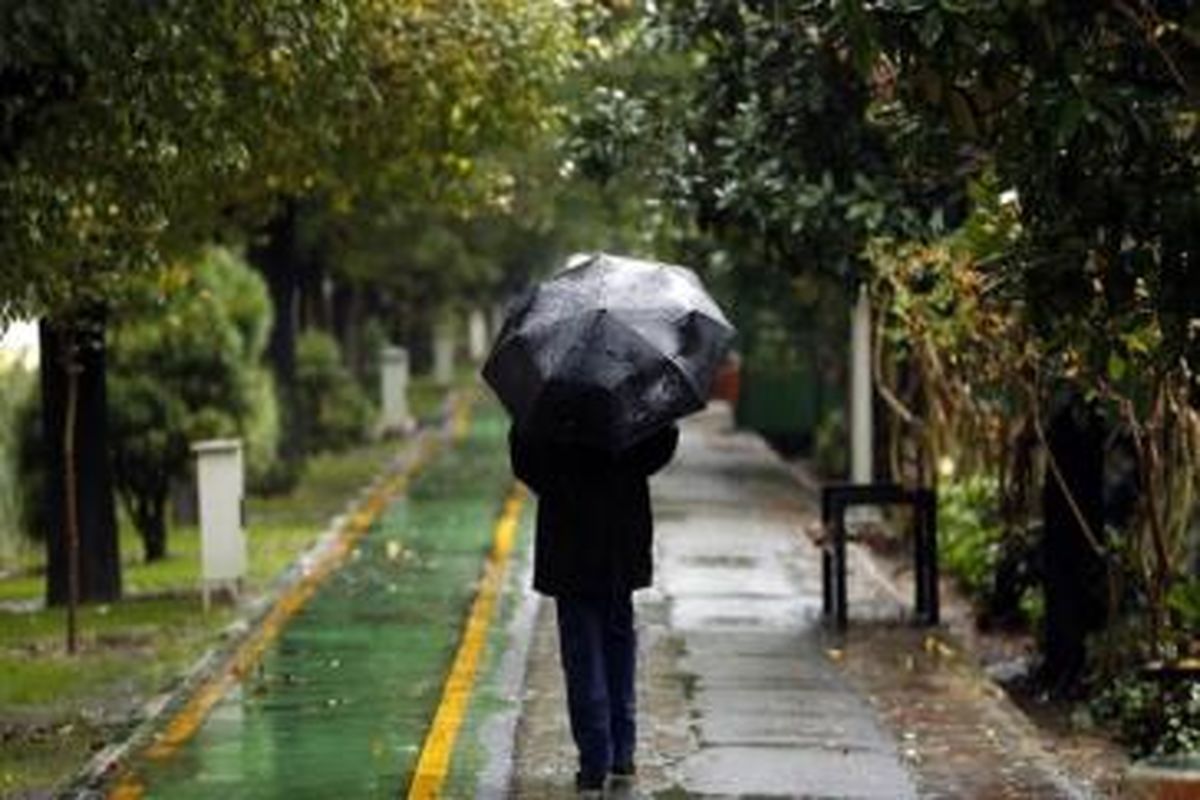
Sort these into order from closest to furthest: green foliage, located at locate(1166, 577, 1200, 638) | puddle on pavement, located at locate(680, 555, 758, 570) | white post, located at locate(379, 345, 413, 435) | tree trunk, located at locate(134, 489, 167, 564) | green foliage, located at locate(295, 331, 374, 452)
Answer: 1. green foliage, located at locate(1166, 577, 1200, 638)
2. puddle on pavement, located at locate(680, 555, 758, 570)
3. tree trunk, located at locate(134, 489, 167, 564)
4. green foliage, located at locate(295, 331, 374, 452)
5. white post, located at locate(379, 345, 413, 435)

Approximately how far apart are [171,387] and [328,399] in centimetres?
1289

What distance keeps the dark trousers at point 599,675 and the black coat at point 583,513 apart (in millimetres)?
103

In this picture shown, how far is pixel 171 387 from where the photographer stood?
19.1 m

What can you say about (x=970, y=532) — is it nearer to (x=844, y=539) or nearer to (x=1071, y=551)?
(x=844, y=539)

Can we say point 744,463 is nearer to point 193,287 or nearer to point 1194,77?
point 193,287

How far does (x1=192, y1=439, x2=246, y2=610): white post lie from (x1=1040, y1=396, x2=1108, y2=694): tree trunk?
5501mm

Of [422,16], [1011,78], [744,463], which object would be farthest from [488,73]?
[744,463]

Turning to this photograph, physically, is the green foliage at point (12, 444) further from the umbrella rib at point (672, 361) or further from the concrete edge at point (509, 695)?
the umbrella rib at point (672, 361)

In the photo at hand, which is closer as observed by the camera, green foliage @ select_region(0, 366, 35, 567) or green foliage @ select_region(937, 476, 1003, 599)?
green foliage @ select_region(937, 476, 1003, 599)

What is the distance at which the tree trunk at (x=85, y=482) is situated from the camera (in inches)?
642

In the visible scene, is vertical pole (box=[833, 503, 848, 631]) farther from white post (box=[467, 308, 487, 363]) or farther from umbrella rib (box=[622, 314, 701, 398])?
white post (box=[467, 308, 487, 363])

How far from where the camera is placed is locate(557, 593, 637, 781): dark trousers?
358 inches

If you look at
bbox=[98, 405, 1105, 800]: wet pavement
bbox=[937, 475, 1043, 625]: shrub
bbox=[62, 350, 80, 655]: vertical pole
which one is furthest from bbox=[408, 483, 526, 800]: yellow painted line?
bbox=[937, 475, 1043, 625]: shrub

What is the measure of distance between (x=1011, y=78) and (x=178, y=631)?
8.88 meters
